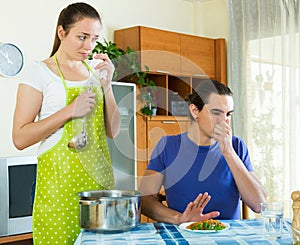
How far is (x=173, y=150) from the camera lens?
2.21 metres

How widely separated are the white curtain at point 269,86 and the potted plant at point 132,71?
0.96 m

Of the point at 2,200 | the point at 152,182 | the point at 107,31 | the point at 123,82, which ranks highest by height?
the point at 107,31

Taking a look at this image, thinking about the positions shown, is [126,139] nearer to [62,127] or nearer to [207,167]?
[207,167]

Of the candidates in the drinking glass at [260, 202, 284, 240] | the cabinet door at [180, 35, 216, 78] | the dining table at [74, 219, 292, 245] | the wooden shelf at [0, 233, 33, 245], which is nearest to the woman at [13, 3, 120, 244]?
the dining table at [74, 219, 292, 245]

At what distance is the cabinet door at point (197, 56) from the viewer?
473 centimetres

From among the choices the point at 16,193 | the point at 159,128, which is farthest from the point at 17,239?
the point at 159,128

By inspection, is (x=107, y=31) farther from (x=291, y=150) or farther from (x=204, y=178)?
(x=204, y=178)

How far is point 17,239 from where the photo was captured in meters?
3.33

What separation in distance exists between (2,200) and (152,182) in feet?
5.15

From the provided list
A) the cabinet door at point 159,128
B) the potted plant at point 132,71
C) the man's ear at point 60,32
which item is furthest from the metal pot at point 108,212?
the cabinet door at point 159,128

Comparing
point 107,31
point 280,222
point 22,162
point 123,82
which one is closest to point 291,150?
point 123,82

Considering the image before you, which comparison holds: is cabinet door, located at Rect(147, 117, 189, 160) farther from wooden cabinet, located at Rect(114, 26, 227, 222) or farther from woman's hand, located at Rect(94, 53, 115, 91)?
woman's hand, located at Rect(94, 53, 115, 91)

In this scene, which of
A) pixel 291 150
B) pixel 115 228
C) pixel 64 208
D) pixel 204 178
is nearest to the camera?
pixel 115 228

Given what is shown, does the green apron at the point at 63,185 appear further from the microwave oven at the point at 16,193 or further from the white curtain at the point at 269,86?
the white curtain at the point at 269,86
